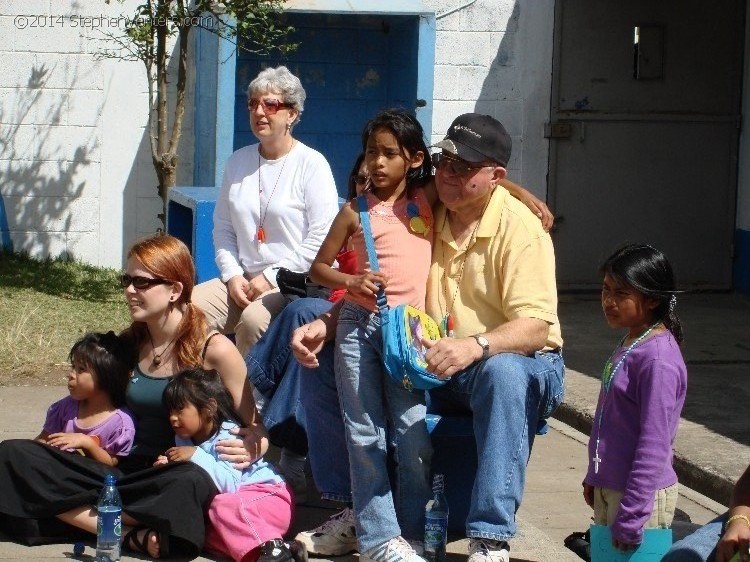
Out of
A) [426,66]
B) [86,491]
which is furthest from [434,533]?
[426,66]

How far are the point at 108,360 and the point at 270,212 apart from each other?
52.1 inches

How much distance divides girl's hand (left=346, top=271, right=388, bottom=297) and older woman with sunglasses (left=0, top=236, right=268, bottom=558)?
592 mm

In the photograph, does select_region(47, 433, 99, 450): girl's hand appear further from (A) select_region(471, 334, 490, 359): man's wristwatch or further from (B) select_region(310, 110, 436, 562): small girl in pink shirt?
(A) select_region(471, 334, 490, 359): man's wristwatch

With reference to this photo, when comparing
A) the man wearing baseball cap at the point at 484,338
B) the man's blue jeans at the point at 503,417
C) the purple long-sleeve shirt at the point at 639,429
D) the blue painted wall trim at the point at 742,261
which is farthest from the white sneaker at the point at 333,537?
the blue painted wall trim at the point at 742,261

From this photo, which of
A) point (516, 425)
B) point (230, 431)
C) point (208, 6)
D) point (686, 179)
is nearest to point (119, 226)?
point (208, 6)

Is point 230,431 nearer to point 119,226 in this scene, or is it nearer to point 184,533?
point 184,533

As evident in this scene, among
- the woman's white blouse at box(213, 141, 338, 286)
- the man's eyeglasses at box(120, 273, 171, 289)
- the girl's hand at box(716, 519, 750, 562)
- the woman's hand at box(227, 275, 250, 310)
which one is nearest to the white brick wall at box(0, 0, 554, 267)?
the woman's white blouse at box(213, 141, 338, 286)

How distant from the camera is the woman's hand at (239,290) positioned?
570cm

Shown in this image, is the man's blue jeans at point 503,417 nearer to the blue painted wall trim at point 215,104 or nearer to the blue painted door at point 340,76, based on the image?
the blue painted wall trim at point 215,104

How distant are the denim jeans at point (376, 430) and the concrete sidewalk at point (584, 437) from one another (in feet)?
0.95

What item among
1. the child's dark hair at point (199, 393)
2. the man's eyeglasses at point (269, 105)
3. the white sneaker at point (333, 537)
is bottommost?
the white sneaker at point (333, 537)

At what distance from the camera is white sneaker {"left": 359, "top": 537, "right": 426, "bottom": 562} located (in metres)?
4.32

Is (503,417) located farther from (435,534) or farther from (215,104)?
(215,104)

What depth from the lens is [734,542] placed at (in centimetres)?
356
